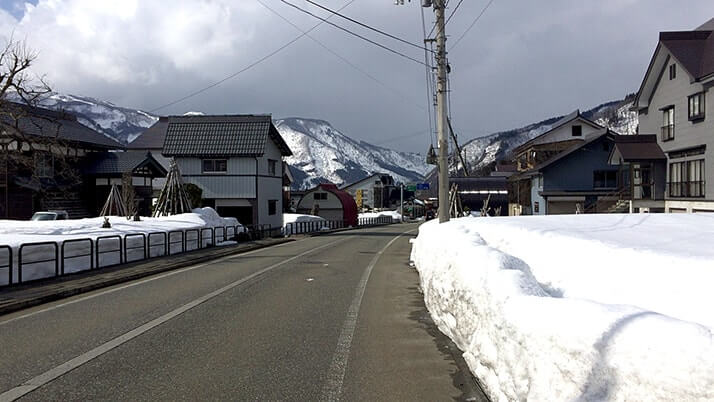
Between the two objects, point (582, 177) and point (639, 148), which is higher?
point (639, 148)

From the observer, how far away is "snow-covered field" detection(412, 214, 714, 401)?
301cm

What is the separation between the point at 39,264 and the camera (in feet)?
38.3

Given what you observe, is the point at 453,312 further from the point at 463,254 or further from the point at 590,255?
the point at 590,255

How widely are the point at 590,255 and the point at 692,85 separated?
2460cm

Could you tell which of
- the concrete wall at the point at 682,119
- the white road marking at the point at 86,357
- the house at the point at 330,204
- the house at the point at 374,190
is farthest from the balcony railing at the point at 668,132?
the house at the point at 374,190

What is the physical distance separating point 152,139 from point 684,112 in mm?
51149

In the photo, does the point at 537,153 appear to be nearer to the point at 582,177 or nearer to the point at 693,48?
the point at 582,177

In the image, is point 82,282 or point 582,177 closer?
point 82,282

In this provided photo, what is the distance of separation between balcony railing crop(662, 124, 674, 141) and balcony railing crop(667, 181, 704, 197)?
241 cm

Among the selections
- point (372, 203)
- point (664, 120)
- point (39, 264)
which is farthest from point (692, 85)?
point (372, 203)

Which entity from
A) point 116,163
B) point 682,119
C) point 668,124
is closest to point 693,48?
point 682,119

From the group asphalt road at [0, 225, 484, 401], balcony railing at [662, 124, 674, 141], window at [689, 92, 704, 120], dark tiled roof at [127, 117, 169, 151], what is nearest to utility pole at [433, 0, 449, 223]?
asphalt road at [0, 225, 484, 401]

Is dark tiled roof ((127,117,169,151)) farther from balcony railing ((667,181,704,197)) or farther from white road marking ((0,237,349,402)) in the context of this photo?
white road marking ((0,237,349,402))

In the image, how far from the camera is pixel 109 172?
37000 millimetres
